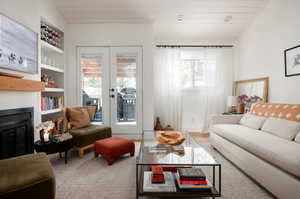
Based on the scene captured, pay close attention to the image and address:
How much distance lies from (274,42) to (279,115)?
1.45 m

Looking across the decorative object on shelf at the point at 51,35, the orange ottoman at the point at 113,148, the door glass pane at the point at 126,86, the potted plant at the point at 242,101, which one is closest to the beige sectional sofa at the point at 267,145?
the potted plant at the point at 242,101

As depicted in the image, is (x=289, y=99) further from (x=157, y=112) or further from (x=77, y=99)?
(x=77, y=99)

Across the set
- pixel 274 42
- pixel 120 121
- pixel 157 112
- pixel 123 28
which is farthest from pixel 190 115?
pixel 123 28

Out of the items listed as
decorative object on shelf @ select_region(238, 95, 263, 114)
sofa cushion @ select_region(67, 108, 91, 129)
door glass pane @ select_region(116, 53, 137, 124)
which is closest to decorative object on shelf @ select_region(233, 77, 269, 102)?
decorative object on shelf @ select_region(238, 95, 263, 114)

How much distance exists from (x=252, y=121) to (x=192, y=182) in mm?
1790

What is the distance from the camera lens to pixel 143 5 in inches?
123

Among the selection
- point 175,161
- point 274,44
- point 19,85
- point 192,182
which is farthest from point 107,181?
point 274,44

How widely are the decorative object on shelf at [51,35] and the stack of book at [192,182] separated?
3.19 m

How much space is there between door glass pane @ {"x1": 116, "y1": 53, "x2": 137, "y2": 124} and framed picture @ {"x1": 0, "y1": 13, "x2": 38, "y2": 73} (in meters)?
1.54

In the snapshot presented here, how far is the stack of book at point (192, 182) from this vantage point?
4.54ft

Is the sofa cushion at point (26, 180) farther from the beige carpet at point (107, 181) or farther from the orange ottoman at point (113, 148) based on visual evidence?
the orange ottoman at point (113, 148)

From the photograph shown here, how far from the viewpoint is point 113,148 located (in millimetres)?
2248

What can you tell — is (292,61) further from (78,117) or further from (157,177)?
(78,117)

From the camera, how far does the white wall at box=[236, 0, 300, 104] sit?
8.41 ft
